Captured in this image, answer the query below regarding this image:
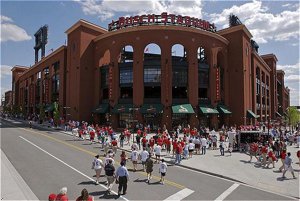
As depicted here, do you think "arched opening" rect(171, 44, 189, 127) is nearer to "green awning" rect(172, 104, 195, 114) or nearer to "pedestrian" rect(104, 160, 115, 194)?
"green awning" rect(172, 104, 195, 114)

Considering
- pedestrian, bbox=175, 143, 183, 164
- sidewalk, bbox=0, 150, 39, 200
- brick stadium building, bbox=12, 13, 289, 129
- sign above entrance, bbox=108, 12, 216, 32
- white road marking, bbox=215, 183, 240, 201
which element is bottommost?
white road marking, bbox=215, 183, 240, 201

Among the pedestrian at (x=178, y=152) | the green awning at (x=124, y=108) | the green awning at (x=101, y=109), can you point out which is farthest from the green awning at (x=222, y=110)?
the pedestrian at (x=178, y=152)

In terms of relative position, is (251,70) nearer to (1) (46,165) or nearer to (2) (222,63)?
(2) (222,63)

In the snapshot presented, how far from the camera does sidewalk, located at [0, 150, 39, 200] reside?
12023mm

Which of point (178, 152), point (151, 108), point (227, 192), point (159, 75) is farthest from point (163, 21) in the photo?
point (227, 192)

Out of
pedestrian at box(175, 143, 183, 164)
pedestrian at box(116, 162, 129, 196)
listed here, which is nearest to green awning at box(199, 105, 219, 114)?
pedestrian at box(175, 143, 183, 164)

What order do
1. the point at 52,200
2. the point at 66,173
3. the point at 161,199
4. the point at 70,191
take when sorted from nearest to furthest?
the point at 52,200
the point at 161,199
the point at 70,191
the point at 66,173

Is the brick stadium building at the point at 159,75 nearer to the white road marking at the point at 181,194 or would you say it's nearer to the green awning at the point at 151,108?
the green awning at the point at 151,108

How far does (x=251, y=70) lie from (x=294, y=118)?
95.8 ft

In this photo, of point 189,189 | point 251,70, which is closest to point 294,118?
point 251,70

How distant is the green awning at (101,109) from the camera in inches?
1929

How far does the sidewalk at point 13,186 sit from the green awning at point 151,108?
28755mm

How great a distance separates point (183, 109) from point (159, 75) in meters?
7.32

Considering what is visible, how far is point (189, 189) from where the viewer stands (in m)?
13.6
